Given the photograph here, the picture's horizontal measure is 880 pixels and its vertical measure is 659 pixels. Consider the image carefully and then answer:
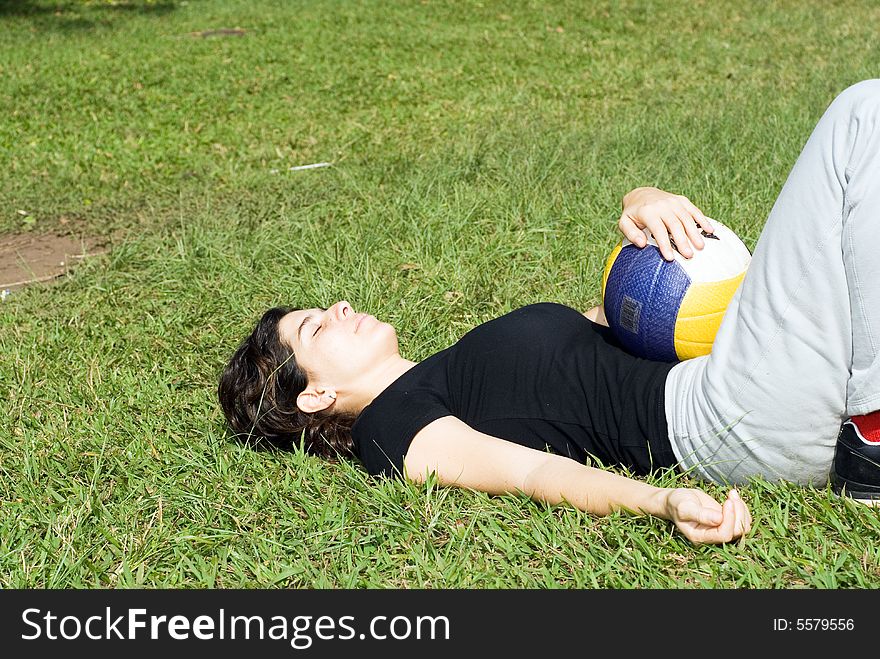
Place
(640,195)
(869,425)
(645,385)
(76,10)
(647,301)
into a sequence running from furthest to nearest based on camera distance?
(76,10) < (640,195) < (647,301) < (645,385) < (869,425)

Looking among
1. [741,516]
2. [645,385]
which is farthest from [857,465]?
[645,385]

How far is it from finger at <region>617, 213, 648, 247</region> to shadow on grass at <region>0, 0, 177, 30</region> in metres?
14.4

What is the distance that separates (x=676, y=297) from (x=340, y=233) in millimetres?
3004

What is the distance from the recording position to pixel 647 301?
330cm

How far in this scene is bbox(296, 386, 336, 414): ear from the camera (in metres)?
3.57

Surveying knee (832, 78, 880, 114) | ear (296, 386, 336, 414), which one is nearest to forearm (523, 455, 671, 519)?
ear (296, 386, 336, 414)

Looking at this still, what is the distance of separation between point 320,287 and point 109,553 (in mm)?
2219

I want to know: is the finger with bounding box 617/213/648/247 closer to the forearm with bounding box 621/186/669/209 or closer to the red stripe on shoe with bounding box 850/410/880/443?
the forearm with bounding box 621/186/669/209

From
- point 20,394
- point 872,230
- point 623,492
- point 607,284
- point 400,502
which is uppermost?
point 872,230

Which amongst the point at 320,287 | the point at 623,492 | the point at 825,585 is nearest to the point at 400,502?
the point at 623,492

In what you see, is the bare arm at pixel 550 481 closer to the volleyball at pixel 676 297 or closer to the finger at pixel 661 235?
the volleyball at pixel 676 297

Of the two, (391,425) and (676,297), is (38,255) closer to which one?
(391,425)
